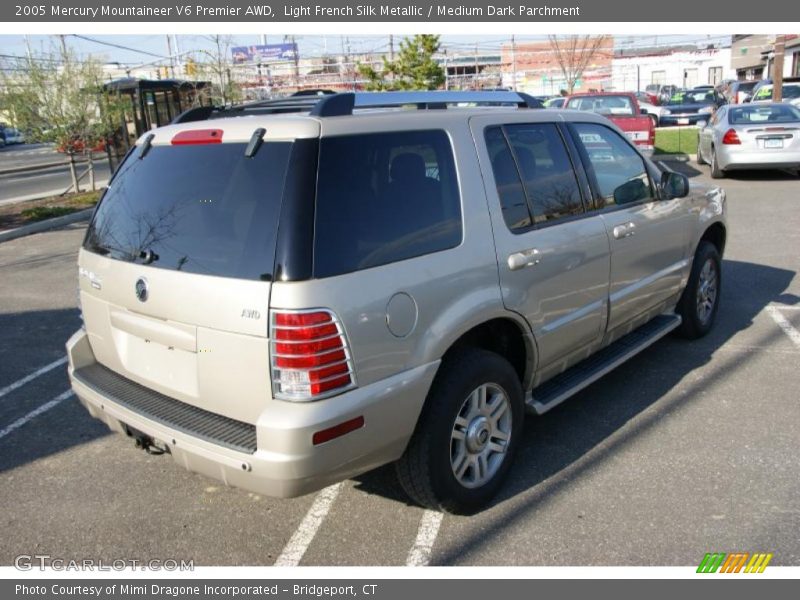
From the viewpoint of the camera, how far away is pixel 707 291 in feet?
17.3

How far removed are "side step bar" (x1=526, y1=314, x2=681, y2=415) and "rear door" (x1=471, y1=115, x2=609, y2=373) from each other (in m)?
0.13

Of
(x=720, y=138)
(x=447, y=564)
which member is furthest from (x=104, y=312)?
(x=720, y=138)

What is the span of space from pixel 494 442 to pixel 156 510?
173cm

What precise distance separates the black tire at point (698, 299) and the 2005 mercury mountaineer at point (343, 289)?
159 centimetres

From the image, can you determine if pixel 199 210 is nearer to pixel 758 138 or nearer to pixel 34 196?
pixel 758 138

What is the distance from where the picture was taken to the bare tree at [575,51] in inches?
1508

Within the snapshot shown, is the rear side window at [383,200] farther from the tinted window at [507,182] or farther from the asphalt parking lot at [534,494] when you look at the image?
the asphalt parking lot at [534,494]

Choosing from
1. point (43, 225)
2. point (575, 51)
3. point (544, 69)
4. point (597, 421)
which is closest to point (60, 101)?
point (43, 225)

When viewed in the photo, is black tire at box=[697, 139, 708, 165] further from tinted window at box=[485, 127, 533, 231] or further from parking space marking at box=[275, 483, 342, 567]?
parking space marking at box=[275, 483, 342, 567]

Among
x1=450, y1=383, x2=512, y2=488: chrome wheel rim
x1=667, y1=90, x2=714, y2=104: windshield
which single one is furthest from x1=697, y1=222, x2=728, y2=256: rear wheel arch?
x1=667, y1=90, x2=714, y2=104: windshield

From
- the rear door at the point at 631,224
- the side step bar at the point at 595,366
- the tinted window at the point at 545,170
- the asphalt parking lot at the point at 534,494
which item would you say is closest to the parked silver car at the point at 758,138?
the asphalt parking lot at the point at 534,494

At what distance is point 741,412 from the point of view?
4.08 m

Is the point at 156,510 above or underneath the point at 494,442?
underneath
